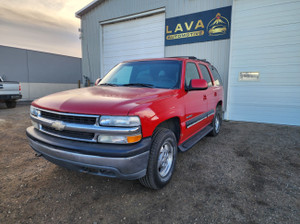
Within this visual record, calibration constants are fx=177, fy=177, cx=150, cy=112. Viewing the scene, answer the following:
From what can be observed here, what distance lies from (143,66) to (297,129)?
5430 mm

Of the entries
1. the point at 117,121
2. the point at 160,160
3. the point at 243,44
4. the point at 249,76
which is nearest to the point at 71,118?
the point at 117,121

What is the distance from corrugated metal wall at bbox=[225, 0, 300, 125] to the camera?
576 cm

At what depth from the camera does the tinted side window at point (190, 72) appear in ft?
9.98

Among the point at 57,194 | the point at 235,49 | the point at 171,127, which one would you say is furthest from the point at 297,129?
the point at 57,194

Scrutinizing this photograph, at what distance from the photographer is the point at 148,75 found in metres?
3.07

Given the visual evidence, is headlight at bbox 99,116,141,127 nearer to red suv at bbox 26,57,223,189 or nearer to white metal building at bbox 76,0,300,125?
red suv at bbox 26,57,223,189

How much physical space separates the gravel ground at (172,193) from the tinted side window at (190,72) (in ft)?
4.90

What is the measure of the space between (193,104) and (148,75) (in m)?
0.94

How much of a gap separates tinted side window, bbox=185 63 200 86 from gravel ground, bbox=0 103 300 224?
1.49 m

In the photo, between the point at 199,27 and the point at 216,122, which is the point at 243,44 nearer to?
the point at 199,27

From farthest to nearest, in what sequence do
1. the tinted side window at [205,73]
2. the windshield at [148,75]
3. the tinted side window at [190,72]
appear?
the tinted side window at [205,73] < the tinted side window at [190,72] < the windshield at [148,75]

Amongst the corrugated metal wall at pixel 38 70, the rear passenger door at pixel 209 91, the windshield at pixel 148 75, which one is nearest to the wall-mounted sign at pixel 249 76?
the rear passenger door at pixel 209 91

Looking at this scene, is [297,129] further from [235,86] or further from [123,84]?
[123,84]

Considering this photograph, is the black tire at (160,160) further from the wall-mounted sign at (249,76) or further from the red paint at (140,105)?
the wall-mounted sign at (249,76)
